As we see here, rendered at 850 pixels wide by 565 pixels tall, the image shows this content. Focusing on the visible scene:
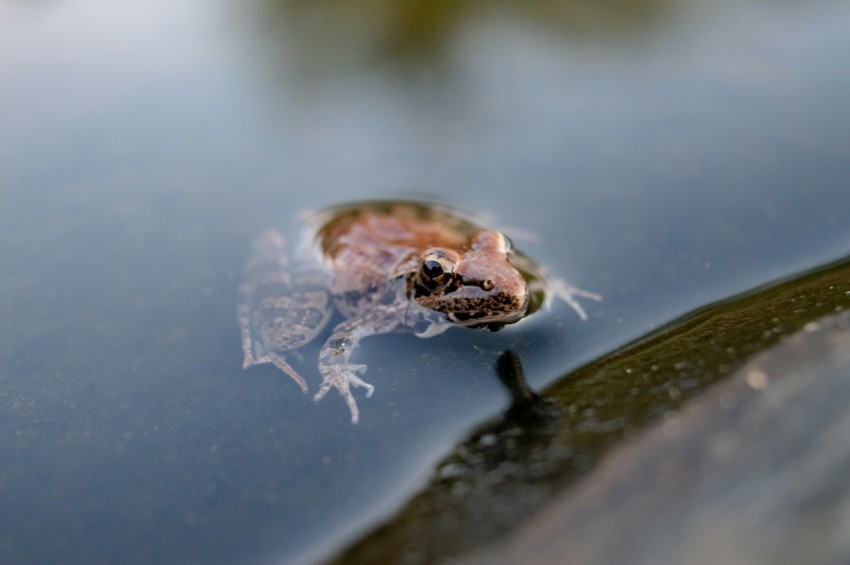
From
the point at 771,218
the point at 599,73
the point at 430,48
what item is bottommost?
the point at 771,218

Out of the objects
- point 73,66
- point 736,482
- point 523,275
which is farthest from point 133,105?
point 736,482

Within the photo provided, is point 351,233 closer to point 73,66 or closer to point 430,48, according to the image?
point 430,48

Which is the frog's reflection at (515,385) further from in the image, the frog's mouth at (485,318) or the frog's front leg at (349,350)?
the frog's front leg at (349,350)

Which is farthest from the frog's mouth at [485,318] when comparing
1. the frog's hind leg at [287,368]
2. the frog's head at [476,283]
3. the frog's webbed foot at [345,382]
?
the frog's hind leg at [287,368]

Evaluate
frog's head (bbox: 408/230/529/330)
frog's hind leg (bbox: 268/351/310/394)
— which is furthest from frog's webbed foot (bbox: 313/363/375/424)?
frog's head (bbox: 408/230/529/330)

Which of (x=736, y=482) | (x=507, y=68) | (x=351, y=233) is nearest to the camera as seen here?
(x=736, y=482)

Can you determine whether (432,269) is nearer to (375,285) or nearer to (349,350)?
(375,285)
